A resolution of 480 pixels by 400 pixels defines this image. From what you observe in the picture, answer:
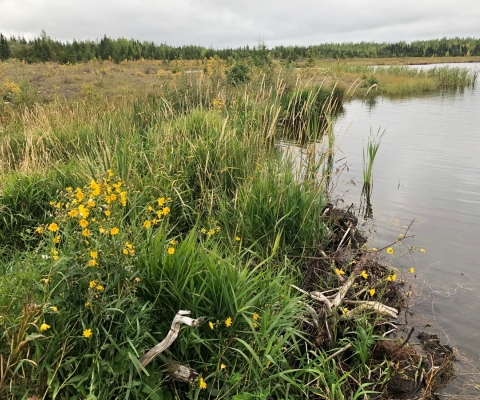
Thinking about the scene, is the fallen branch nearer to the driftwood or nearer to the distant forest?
the driftwood

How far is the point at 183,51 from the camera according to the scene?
55031 millimetres

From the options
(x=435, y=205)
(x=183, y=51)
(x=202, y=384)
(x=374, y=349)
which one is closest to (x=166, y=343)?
(x=202, y=384)

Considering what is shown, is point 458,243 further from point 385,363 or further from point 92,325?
point 92,325

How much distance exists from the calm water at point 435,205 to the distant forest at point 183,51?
308 inches

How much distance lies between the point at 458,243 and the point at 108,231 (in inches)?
187

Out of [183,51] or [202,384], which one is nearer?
[202,384]

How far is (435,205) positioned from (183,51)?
5531 cm

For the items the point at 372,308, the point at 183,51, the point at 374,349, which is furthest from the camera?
the point at 183,51

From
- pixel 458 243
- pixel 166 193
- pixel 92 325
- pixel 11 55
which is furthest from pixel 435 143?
pixel 11 55

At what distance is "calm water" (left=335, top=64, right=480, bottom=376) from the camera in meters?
3.51

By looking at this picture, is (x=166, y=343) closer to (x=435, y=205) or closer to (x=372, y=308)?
(x=372, y=308)

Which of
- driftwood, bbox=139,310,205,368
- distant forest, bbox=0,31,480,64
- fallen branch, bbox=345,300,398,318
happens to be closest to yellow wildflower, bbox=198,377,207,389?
driftwood, bbox=139,310,205,368

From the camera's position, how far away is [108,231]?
1.93 m

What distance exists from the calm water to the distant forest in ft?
25.6
